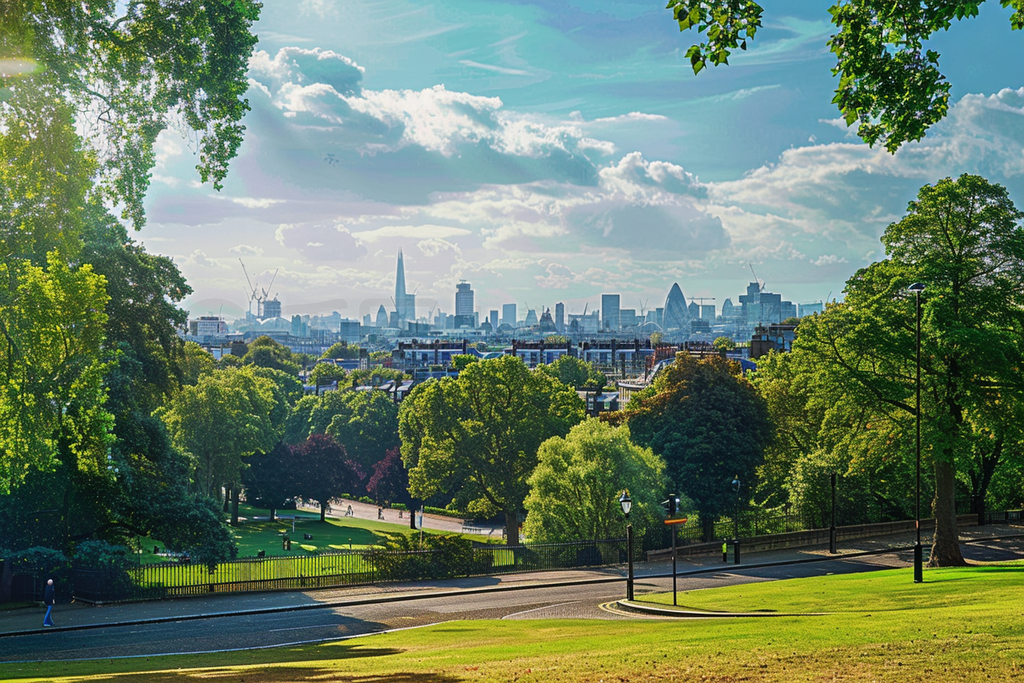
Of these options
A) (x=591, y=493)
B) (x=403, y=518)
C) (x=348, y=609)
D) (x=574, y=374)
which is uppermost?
(x=574, y=374)

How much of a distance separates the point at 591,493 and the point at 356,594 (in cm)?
1637

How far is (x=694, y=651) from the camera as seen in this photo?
49.6ft

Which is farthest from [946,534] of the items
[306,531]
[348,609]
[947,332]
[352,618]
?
[306,531]

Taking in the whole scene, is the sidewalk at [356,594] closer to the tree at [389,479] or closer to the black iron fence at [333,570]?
the black iron fence at [333,570]

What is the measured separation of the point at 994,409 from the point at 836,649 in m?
24.9

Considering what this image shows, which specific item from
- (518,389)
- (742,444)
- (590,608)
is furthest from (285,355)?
(590,608)

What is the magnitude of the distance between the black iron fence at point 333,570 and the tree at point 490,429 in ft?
53.4

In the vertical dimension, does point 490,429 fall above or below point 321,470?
above

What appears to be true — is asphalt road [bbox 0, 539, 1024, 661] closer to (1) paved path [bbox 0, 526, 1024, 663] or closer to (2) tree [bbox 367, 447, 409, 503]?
(1) paved path [bbox 0, 526, 1024, 663]

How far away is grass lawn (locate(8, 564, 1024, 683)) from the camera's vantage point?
41.6 ft

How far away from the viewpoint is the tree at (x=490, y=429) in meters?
63.3

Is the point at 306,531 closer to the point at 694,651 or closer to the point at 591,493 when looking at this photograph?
the point at 591,493

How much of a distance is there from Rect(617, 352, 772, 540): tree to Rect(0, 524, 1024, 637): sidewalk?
6.56 metres

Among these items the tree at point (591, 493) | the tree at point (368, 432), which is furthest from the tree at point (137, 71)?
the tree at point (368, 432)
